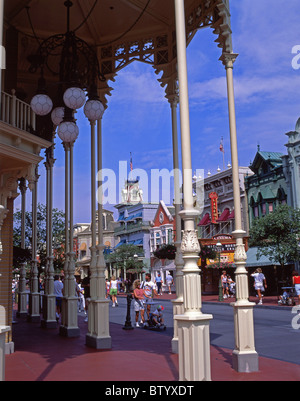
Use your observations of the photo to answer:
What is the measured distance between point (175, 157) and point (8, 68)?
15.2 feet

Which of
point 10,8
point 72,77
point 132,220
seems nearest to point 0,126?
point 72,77

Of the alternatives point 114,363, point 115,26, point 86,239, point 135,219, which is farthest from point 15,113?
point 86,239

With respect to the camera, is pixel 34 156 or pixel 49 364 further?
pixel 34 156

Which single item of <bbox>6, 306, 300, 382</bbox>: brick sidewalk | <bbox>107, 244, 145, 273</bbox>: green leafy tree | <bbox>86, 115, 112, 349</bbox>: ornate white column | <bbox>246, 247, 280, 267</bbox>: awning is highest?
<bbox>107, 244, 145, 273</bbox>: green leafy tree

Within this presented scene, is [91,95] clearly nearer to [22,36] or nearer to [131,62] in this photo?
[131,62]

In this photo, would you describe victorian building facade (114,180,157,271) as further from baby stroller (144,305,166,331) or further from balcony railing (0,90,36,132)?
balcony railing (0,90,36,132)

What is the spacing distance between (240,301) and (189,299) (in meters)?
2.18

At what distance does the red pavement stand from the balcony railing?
4.40 metres

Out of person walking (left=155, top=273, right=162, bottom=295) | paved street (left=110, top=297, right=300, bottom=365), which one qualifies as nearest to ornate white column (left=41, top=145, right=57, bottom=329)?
paved street (left=110, top=297, right=300, bottom=365)

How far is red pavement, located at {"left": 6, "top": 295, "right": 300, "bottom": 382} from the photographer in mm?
6316

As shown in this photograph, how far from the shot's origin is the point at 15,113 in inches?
333

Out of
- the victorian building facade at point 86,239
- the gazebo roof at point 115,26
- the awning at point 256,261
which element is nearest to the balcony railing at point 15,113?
the gazebo roof at point 115,26

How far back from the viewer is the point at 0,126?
7.70 meters

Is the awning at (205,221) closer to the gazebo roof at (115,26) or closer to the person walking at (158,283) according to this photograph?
the person walking at (158,283)
